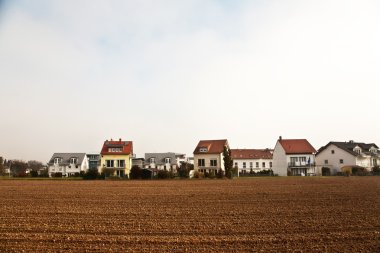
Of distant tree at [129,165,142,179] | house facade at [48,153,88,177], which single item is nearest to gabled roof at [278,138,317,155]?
distant tree at [129,165,142,179]

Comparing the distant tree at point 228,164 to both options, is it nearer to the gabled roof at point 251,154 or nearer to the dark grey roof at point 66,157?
the gabled roof at point 251,154

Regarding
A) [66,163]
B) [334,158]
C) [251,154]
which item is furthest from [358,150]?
[66,163]

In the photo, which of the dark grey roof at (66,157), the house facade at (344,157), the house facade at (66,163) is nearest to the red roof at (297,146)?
the house facade at (344,157)

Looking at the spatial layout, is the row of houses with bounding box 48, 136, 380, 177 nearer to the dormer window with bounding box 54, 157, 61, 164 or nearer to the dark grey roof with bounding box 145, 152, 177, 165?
the dormer window with bounding box 54, 157, 61, 164

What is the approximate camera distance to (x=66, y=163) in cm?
9225

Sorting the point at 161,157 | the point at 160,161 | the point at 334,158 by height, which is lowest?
the point at 334,158

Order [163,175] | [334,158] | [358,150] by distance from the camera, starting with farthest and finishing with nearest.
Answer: [358,150] < [334,158] < [163,175]

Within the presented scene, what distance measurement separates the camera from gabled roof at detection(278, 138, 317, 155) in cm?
7919

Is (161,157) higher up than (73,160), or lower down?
higher up

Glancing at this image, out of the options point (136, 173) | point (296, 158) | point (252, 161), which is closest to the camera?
point (136, 173)

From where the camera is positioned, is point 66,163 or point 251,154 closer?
point 66,163

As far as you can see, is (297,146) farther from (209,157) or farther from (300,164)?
(209,157)

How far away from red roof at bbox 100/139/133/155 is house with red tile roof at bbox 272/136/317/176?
33218mm

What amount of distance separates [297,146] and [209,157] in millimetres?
21619
